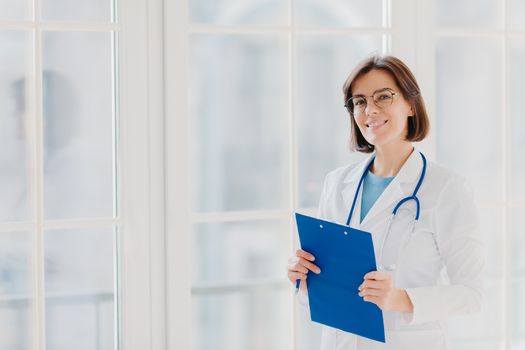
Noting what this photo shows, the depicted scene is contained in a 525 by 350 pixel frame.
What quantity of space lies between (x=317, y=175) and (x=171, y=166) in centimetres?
58

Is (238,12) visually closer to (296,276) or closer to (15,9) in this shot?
(15,9)

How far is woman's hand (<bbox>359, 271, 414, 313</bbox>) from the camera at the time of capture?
1.80m

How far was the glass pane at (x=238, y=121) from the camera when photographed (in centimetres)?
260

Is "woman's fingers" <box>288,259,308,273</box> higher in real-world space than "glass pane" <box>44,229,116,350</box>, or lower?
higher

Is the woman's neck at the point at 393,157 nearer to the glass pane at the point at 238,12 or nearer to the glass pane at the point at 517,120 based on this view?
the glass pane at the point at 238,12

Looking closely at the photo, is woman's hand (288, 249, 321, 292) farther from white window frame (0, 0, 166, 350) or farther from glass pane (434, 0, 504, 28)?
glass pane (434, 0, 504, 28)

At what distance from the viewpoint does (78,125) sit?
2.48 meters

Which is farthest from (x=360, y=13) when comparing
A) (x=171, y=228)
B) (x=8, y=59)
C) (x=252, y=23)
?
(x=8, y=59)

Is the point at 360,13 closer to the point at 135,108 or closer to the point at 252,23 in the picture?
the point at 252,23

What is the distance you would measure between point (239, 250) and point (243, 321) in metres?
0.27

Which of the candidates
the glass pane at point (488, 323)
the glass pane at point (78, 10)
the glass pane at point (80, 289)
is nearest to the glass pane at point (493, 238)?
the glass pane at point (488, 323)

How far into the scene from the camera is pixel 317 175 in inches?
108

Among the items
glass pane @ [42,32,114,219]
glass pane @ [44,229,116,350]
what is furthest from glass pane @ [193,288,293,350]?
glass pane @ [42,32,114,219]

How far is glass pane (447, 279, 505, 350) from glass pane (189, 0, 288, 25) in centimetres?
137
